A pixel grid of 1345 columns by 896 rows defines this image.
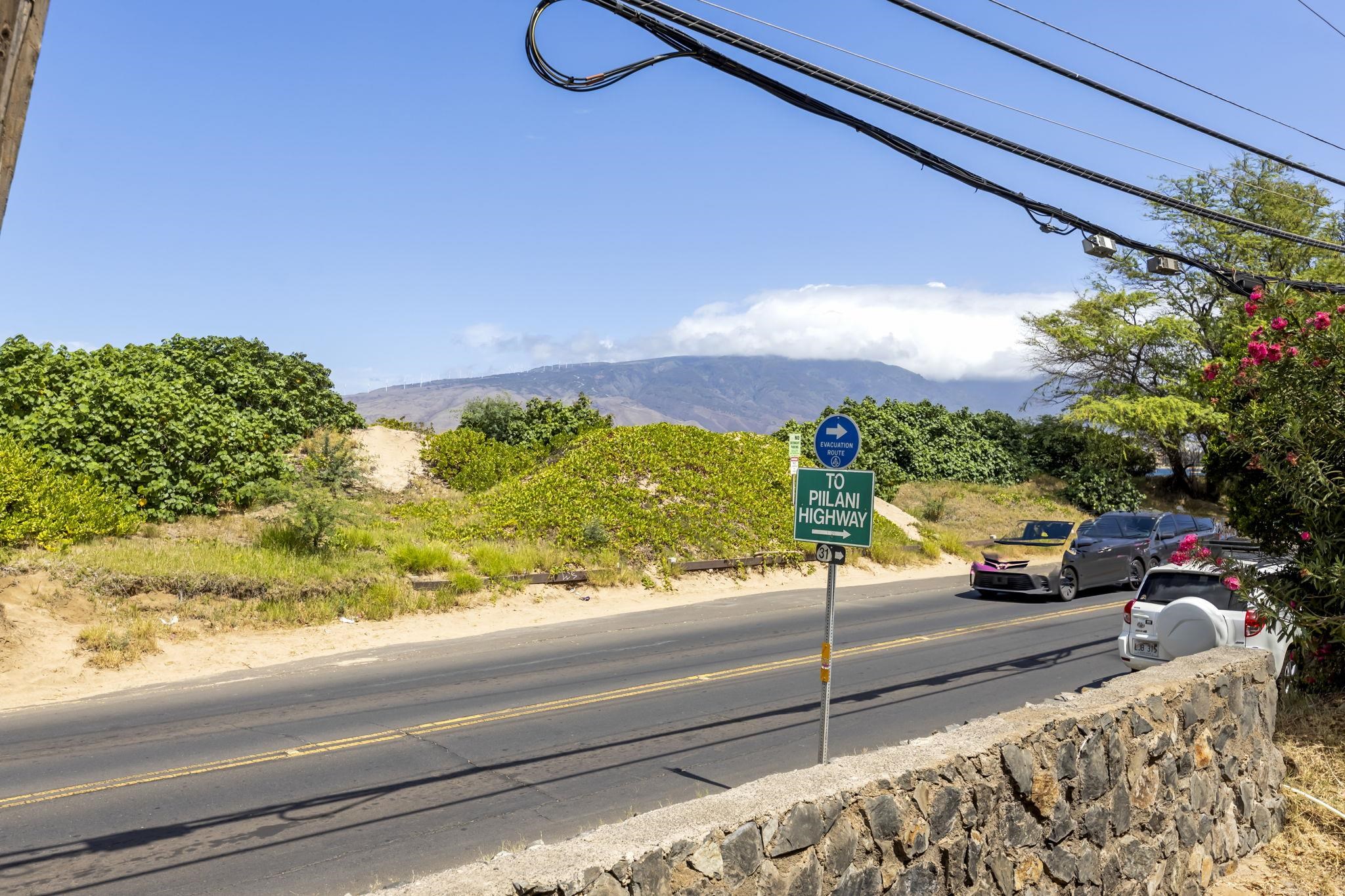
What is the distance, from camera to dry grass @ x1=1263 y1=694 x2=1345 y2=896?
669 cm

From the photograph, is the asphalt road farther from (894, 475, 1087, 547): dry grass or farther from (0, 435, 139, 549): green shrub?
(894, 475, 1087, 547): dry grass

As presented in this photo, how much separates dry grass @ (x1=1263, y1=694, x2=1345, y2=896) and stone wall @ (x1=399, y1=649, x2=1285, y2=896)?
0.16 meters

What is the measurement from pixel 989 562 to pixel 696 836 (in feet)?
58.8

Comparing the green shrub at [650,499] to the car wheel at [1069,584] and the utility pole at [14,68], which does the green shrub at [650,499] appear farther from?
the utility pole at [14,68]

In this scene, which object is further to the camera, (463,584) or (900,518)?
(900,518)

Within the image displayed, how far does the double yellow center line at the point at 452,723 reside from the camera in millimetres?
8086

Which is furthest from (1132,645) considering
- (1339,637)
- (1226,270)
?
(1226,270)

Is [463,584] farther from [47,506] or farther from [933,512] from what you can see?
[933,512]

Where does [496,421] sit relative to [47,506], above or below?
above

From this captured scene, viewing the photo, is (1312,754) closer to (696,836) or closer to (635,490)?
(696,836)

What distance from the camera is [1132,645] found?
11.0 meters

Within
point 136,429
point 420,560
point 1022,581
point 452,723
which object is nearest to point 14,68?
point 452,723

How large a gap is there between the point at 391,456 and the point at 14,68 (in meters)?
26.9

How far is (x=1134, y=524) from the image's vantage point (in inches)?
891
